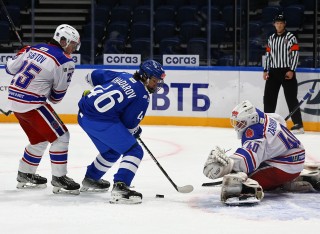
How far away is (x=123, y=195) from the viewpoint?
451cm

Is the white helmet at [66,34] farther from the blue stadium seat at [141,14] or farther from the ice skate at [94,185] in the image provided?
the blue stadium seat at [141,14]

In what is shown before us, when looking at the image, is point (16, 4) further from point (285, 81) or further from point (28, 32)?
point (285, 81)

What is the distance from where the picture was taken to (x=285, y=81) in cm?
901

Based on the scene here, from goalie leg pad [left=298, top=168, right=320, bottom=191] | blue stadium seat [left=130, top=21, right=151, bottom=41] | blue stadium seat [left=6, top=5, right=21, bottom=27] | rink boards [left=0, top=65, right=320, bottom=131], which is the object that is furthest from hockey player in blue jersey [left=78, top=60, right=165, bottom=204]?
blue stadium seat [left=6, top=5, right=21, bottom=27]

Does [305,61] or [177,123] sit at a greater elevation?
[305,61]

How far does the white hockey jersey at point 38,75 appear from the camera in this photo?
15.9ft

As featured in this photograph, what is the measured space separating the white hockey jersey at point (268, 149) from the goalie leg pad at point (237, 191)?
128 millimetres

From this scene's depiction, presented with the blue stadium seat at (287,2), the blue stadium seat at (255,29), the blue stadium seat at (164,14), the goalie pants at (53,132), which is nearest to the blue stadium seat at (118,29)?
the blue stadium seat at (164,14)

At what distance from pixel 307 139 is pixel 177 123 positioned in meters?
1.87

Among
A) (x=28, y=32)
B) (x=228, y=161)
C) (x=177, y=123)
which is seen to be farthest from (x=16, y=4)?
(x=228, y=161)

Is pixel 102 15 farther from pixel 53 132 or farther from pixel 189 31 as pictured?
pixel 53 132

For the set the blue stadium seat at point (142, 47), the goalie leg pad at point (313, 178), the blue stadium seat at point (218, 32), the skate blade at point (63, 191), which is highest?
the blue stadium seat at point (218, 32)

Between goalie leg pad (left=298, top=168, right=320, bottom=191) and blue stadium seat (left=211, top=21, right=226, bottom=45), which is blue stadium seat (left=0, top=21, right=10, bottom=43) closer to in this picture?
blue stadium seat (left=211, top=21, right=226, bottom=45)

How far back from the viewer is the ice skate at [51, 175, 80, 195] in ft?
15.9
